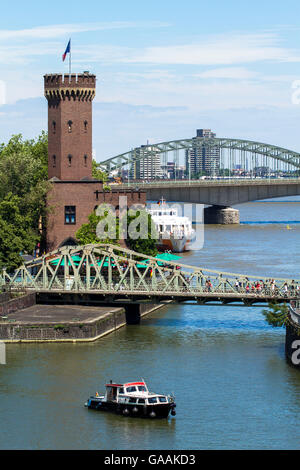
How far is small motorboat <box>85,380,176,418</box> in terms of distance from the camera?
47.6 metres

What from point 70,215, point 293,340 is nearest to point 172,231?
point 70,215

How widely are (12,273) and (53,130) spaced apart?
18.6 meters

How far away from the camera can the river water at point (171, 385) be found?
1773 inches

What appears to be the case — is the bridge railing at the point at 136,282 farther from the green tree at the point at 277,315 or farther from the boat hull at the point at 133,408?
the boat hull at the point at 133,408

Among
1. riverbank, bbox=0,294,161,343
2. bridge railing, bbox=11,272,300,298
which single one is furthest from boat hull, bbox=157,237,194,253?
riverbank, bbox=0,294,161,343

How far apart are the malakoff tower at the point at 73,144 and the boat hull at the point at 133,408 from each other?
4317cm

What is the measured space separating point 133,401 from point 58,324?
16.0m

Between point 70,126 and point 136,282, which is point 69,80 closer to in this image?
point 70,126

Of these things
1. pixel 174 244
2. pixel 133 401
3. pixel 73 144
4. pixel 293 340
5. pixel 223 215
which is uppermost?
pixel 73 144

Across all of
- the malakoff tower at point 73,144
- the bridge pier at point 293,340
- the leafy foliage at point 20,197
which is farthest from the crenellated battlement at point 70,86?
the bridge pier at point 293,340

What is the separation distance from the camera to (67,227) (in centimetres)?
9106

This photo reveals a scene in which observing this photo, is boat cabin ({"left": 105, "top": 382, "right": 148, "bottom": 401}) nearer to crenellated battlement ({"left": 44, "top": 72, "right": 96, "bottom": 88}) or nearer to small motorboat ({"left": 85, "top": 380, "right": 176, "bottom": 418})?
small motorboat ({"left": 85, "top": 380, "right": 176, "bottom": 418})

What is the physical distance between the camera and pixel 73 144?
94.1 m

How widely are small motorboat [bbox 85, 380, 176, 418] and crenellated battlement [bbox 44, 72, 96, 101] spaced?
4875 cm
